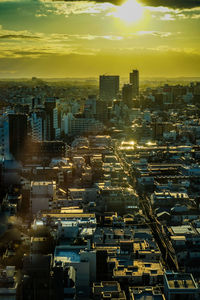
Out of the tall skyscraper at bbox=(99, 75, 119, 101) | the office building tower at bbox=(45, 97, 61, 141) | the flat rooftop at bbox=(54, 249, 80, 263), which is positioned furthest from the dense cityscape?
the tall skyscraper at bbox=(99, 75, 119, 101)

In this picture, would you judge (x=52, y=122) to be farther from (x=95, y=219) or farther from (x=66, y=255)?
(x=66, y=255)

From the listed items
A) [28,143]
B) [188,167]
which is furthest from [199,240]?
[28,143]

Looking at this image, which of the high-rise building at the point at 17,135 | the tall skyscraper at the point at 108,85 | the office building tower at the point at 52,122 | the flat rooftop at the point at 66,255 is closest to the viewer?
the flat rooftop at the point at 66,255

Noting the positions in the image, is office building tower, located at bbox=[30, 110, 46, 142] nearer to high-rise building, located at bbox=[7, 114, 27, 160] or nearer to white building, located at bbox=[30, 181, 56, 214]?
high-rise building, located at bbox=[7, 114, 27, 160]

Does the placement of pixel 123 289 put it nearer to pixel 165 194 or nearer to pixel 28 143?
pixel 165 194

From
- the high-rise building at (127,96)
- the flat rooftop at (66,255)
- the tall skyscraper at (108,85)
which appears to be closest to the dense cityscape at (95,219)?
the flat rooftop at (66,255)

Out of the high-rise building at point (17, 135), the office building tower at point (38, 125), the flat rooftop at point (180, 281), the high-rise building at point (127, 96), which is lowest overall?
the flat rooftop at point (180, 281)

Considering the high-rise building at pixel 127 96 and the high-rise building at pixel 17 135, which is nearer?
the high-rise building at pixel 17 135

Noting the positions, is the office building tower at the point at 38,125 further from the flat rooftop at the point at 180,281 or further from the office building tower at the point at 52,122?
the flat rooftop at the point at 180,281
